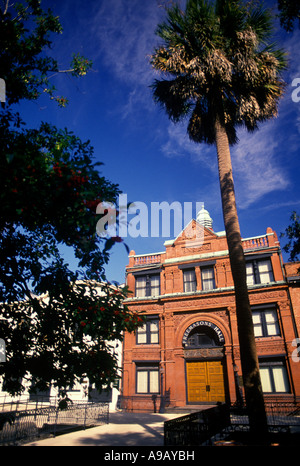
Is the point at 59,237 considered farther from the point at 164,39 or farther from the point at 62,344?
the point at 164,39

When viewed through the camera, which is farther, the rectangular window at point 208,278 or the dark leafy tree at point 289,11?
the rectangular window at point 208,278

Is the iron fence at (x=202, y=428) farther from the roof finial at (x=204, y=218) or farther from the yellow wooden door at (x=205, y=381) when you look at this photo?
the roof finial at (x=204, y=218)

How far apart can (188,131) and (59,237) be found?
36.3 ft

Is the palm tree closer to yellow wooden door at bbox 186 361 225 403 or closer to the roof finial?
yellow wooden door at bbox 186 361 225 403

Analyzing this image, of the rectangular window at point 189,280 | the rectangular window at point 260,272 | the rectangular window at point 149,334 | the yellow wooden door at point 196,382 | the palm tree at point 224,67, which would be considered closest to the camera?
the palm tree at point 224,67

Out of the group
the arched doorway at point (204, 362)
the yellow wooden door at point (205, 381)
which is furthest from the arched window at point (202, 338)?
the yellow wooden door at point (205, 381)

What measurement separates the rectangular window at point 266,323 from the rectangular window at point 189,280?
5315 mm

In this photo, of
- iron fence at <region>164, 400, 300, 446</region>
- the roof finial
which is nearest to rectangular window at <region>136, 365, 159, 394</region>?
iron fence at <region>164, 400, 300, 446</region>

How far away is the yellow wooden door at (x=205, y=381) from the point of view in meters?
21.4

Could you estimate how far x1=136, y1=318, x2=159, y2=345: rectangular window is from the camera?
24.9m

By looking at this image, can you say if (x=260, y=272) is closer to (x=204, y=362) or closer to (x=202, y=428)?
(x=204, y=362)

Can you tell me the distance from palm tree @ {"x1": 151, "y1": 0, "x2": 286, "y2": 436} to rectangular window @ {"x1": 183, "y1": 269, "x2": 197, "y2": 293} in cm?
1516

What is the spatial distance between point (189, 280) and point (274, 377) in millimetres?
9347

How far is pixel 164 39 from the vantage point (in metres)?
12.1
